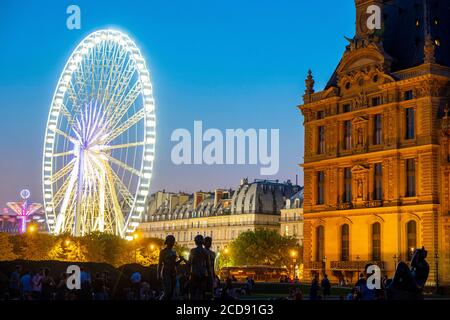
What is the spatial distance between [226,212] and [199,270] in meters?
140

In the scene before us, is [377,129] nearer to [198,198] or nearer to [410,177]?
[410,177]

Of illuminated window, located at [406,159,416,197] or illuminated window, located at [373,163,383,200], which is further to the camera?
illuminated window, located at [373,163,383,200]

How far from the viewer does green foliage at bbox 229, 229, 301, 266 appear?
129 m

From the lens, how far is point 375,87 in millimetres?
81375

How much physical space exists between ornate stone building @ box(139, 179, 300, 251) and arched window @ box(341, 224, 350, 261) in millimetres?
71735

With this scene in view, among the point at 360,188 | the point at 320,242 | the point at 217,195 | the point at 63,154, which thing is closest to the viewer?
the point at 63,154

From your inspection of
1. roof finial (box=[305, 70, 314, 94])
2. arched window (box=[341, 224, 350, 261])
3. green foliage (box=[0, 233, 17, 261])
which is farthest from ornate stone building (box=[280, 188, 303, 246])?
green foliage (box=[0, 233, 17, 261])

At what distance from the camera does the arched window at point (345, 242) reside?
273 feet

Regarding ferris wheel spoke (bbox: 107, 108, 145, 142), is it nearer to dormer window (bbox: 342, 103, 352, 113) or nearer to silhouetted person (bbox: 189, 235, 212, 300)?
dormer window (bbox: 342, 103, 352, 113)

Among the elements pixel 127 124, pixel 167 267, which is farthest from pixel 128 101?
pixel 167 267

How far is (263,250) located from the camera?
129 meters
